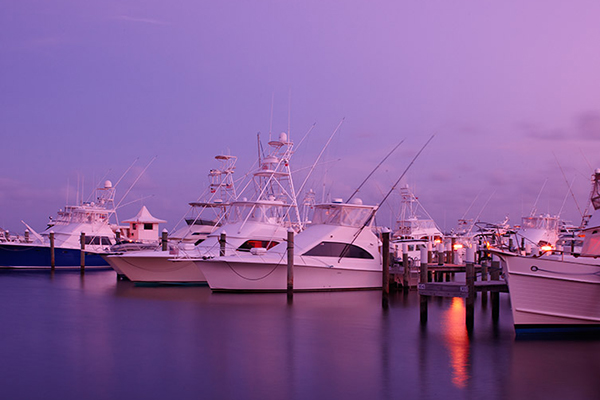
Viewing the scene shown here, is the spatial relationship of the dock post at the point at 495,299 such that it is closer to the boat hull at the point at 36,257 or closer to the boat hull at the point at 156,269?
the boat hull at the point at 156,269

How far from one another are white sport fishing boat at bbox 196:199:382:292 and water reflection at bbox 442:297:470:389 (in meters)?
4.95

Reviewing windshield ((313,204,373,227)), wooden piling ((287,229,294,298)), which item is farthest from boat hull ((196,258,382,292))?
windshield ((313,204,373,227))

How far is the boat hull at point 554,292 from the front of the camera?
1614cm

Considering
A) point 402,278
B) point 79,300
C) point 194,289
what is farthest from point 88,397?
point 402,278

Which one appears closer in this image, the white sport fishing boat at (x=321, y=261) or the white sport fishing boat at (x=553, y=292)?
the white sport fishing boat at (x=553, y=292)

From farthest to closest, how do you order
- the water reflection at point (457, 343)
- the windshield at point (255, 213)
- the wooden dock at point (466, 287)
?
the windshield at point (255, 213), the wooden dock at point (466, 287), the water reflection at point (457, 343)

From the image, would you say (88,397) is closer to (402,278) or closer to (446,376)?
(446,376)

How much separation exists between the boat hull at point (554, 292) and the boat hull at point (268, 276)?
11328 millimetres

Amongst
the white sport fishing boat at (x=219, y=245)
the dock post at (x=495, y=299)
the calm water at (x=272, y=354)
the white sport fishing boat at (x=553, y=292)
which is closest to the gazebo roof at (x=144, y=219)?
the white sport fishing boat at (x=219, y=245)

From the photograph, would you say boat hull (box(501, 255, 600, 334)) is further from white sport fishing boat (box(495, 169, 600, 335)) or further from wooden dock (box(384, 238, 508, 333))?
wooden dock (box(384, 238, 508, 333))

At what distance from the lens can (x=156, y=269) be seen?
3089cm

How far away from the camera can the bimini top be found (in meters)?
27.9

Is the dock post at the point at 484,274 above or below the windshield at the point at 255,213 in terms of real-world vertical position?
below

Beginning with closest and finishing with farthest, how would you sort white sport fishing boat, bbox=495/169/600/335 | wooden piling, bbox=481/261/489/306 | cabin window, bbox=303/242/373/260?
white sport fishing boat, bbox=495/169/600/335, wooden piling, bbox=481/261/489/306, cabin window, bbox=303/242/373/260
